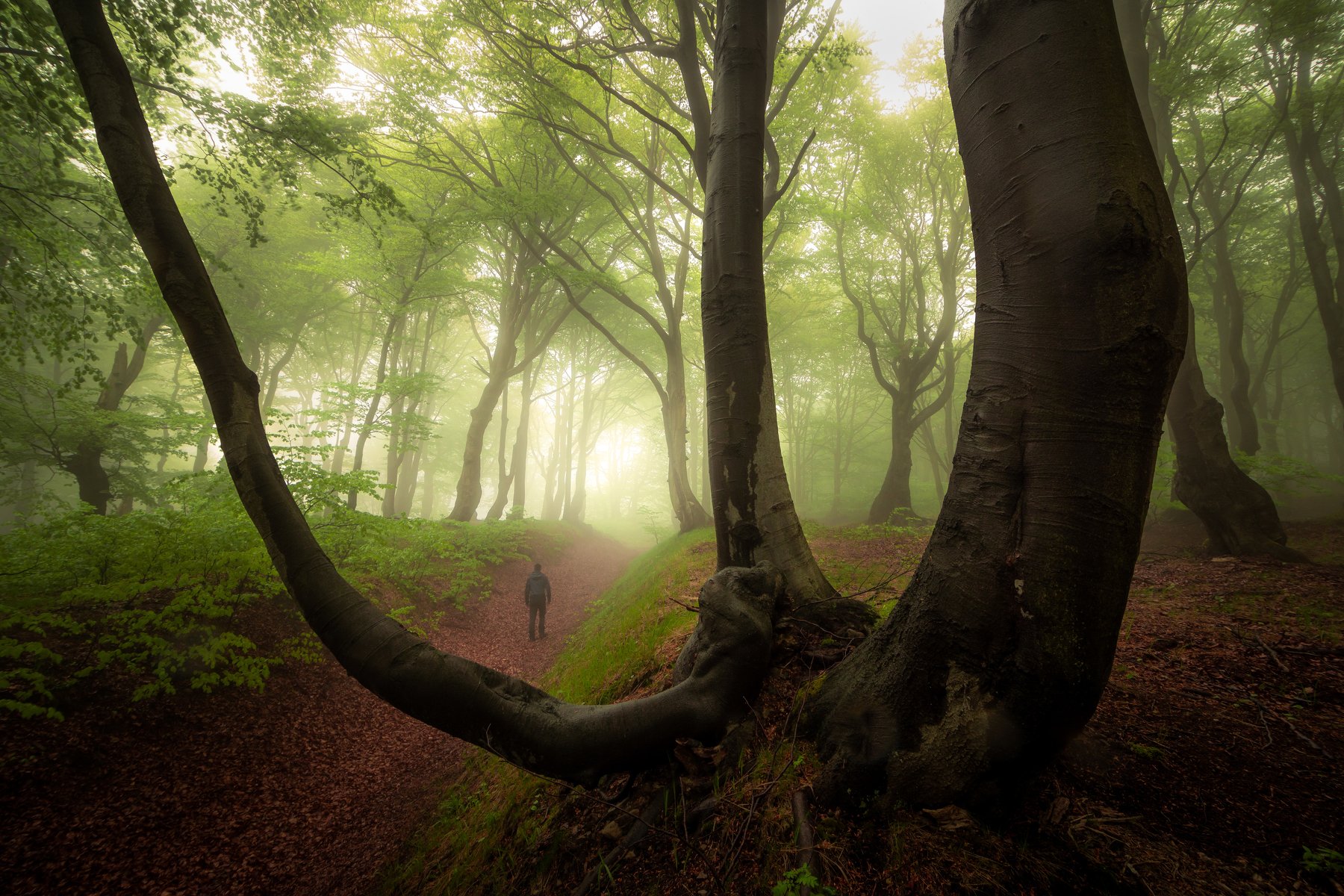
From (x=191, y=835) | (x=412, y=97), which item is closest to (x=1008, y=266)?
(x=191, y=835)

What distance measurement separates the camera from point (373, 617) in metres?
2.36

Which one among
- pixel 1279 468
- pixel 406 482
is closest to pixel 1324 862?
pixel 1279 468

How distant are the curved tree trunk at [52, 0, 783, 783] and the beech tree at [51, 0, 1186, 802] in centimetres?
1

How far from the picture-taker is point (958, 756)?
175 centimetres

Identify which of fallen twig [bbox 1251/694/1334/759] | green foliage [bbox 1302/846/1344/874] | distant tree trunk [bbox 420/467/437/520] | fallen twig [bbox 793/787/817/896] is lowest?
fallen twig [bbox 793/787/817/896]

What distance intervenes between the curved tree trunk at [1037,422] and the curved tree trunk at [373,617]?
74 centimetres

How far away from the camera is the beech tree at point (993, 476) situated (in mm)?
1628

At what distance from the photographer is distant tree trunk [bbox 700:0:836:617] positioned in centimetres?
336

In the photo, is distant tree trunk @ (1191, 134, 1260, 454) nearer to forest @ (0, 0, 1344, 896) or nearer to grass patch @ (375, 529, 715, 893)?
forest @ (0, 0, 1344, 896)

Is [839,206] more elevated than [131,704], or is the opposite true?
[839,206]

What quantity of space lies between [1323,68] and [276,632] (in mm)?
23995

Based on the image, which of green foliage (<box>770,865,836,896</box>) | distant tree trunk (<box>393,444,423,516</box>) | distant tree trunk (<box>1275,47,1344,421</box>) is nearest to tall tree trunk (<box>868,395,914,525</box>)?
distant tree trunk (<box>1275,47,1344,421</box>)

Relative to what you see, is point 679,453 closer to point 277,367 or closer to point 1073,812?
point 1073,812

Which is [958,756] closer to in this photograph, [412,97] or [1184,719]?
[1184,719]
